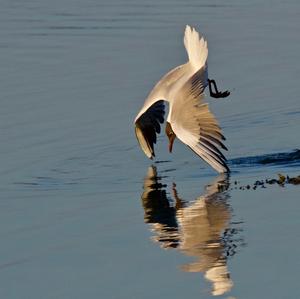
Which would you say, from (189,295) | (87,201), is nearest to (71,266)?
(189,295)

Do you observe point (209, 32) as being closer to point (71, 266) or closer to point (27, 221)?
point (27, 221)

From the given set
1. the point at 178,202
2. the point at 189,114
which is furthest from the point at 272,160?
the point at 178,202

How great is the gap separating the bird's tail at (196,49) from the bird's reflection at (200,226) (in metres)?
1.34

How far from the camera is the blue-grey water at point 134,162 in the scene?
31.1 feet

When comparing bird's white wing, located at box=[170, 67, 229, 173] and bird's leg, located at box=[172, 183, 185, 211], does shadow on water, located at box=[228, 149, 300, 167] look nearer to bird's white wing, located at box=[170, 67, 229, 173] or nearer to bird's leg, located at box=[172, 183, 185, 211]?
bird's white wing, located at box=[170, 67, 229, 173]

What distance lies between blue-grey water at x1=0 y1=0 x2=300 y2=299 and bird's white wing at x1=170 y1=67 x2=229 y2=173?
0.98ft

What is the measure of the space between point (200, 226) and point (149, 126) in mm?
3296

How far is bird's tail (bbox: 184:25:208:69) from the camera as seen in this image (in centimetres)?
1340

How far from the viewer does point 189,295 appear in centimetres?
889

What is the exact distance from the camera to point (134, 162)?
13680 millimetres

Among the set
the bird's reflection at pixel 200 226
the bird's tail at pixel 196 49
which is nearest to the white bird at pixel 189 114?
the bird's tail at pixel 196 49

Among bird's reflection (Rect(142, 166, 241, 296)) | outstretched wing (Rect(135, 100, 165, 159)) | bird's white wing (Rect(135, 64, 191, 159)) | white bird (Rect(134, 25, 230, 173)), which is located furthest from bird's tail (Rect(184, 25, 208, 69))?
bird's reflection (Rect(142, 166, 241, 296))

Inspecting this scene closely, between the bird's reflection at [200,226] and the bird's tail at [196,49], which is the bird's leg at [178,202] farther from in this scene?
the bird's tail at [196,49]

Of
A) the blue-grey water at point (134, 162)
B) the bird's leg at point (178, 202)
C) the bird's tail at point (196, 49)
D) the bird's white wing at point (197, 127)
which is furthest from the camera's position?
the bird's tail at point (196, 49)
